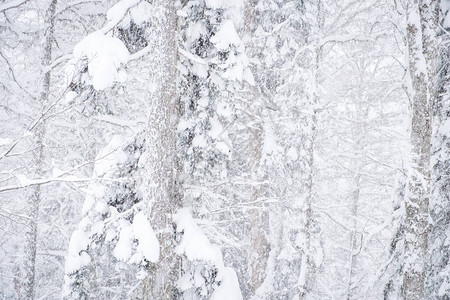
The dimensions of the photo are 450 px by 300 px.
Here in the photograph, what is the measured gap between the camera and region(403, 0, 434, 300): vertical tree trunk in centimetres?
627

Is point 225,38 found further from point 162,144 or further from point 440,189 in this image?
point 440,189

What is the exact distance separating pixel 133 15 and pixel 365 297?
23.2ft

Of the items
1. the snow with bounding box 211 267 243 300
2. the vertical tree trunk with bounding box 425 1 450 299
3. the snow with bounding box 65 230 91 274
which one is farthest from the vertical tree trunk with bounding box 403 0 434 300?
the snow with bounding box 65 230 91 274

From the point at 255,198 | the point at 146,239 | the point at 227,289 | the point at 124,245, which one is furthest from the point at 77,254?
the point at 255,198

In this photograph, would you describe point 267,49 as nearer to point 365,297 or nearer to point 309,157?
point 309,157

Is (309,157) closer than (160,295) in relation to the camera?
No

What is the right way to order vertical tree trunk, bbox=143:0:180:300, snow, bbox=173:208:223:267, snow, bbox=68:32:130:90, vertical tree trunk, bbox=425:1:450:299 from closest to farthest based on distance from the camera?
snow, bbox=68:32:130:90, vertical tree trunk, bbox=143:0:180:300, snow, bbox=173:208:223:267, vertical tree trunk, bbox=425:1:450:299

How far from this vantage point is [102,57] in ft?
16.7

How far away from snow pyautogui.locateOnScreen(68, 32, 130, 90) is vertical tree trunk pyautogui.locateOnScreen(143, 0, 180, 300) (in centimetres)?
69

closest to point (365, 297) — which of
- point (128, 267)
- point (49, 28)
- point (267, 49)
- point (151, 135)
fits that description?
point (128, 267)

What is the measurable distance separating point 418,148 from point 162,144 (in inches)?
179

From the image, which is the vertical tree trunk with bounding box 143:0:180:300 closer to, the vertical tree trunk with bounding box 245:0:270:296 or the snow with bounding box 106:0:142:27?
the snow with bounding box 106:0:142:27

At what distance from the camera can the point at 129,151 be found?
6.51m

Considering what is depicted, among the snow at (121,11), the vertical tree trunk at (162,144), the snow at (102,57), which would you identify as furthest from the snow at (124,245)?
the snow at (121,11)
